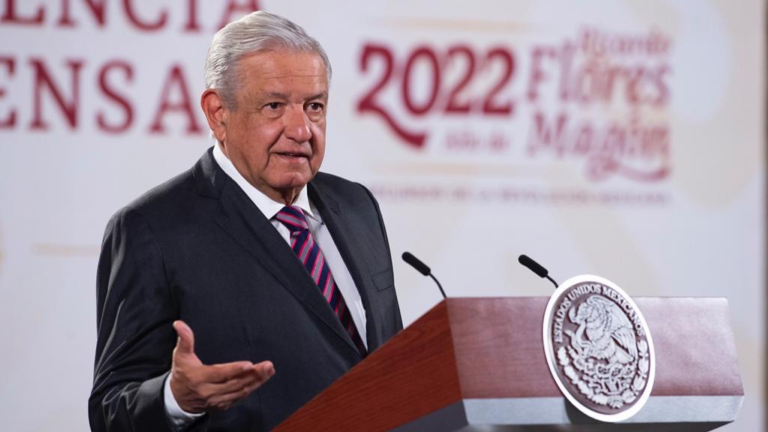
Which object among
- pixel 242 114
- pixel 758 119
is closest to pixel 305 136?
pixel 242 114

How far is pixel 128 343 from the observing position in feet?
5.99

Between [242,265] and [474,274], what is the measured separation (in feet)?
5.67

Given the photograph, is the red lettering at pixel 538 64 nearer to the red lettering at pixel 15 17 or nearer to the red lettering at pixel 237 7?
the red lettering at pixel 237 7

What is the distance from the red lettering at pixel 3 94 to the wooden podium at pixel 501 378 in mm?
1950

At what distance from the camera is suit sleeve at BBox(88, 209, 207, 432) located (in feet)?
5.98

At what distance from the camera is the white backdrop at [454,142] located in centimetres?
327

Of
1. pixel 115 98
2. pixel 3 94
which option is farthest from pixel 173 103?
pixel 3 94

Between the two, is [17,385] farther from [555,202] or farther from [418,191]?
[555,202]

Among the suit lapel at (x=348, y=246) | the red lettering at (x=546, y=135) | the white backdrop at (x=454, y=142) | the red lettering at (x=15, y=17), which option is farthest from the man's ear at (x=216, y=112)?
the red lettering at (x=546, y=135)

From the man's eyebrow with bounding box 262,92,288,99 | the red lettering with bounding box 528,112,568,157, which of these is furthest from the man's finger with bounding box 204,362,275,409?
the red lettering with bounding box 528,112,568,157

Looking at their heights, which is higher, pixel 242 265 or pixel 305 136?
pixel 305 136

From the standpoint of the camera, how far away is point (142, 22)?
3340 mm

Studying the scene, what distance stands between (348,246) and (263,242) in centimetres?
22

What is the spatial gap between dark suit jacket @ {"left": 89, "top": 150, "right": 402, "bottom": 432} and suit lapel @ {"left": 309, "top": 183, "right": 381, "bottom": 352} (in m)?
0.02
